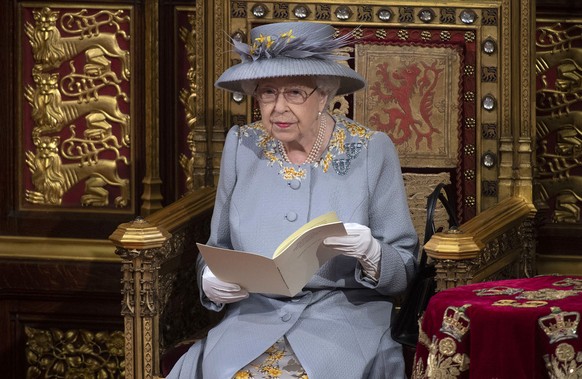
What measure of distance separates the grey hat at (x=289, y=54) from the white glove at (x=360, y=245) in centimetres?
53

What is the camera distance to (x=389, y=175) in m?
4.73

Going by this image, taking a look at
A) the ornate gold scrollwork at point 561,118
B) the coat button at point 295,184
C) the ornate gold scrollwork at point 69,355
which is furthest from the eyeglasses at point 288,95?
the ornate gold scrollwork at point 69,355

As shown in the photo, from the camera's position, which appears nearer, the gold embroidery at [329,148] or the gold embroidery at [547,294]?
the gold embroidery at [547,294]

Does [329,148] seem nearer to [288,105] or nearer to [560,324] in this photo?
[288,105]

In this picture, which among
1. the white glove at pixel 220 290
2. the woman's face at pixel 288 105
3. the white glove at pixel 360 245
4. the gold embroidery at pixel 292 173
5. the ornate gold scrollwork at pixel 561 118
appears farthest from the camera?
the ornate gold scrollwork at pixel 561 118

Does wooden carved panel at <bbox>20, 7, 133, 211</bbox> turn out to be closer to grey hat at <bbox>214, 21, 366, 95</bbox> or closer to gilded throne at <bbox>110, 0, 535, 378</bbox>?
gilded throne at <bbox>110, 0, 535, 378</bbox>

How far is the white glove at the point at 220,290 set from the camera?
452 centimetres

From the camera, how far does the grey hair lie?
4.71 m

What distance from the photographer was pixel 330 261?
15.2 ft

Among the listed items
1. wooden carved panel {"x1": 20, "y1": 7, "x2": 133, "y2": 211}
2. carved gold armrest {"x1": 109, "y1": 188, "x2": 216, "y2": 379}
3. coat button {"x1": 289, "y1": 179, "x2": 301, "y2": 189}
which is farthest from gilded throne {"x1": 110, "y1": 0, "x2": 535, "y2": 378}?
coat button {"x1": 289, "y1": 179, "x2": 301, "y2": 189}

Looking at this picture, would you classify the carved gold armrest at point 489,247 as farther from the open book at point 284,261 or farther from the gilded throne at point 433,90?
the open book at point 284,261

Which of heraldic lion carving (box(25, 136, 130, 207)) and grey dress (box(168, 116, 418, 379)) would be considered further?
Result: heraldic lion carving (box(25, 136, 130, 207))

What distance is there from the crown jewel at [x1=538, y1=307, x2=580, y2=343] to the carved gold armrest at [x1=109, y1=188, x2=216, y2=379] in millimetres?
1557

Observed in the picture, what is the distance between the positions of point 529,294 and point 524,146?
175cm
